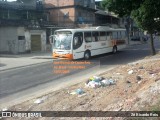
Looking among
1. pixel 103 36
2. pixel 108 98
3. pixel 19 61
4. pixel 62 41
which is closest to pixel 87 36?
pixel 62 41

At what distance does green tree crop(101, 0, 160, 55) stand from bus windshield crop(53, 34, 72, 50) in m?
3.82

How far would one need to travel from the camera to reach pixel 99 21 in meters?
60.3

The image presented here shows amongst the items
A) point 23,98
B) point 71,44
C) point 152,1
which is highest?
point 152,1

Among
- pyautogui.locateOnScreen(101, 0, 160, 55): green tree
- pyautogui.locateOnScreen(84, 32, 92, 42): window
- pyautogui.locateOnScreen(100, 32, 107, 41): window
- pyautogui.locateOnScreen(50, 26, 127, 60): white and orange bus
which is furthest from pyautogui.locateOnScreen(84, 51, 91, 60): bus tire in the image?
pyautogui.locateOnScreen(101, 0, 160, 55): green tree

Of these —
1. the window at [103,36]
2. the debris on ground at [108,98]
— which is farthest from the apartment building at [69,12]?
the debris on ground at [108,98]

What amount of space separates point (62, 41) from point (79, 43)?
138 cm

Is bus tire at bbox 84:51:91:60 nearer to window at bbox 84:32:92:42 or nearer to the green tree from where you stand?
window at bbox 84:32:92:42

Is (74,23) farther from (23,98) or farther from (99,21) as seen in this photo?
(23,98)

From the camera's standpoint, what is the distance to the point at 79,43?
24.7 metres

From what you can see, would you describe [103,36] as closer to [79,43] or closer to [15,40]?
[79,43]

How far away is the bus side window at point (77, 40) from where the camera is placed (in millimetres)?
24269

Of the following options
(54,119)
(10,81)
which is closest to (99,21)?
(10,81)

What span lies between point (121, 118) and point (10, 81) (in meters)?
10.1

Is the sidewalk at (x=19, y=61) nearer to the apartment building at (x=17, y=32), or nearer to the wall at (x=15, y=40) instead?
the wall at (x=15, y=40)
